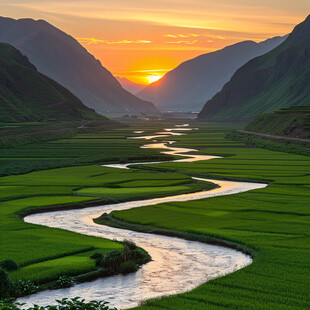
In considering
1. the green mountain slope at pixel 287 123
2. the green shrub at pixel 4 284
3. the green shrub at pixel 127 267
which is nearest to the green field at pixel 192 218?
the green shrub at pixel 127 267

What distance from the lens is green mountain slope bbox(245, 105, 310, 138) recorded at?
485 ft

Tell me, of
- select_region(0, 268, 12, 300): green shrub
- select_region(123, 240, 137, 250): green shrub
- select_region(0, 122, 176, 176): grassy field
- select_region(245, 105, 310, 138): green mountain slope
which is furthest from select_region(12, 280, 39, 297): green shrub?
select_region(245, 105, 310, 138): green mountain slope

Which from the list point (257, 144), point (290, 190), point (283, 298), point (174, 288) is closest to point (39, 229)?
point (174, 288)

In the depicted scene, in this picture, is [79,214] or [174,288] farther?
[79,214]

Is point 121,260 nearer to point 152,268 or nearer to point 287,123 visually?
point 152,268

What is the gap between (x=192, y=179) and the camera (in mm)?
74312

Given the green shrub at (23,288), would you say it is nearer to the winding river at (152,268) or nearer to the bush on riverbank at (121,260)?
the winding river at (152,268)

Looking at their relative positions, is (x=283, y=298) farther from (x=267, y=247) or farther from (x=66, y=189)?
(x=66, y=189)

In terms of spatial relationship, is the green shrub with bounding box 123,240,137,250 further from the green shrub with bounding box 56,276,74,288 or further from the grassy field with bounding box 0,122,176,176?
the grassy field with bounding box 0,122,176,176

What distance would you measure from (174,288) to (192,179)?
147ft

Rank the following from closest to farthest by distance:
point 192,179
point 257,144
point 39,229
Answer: point 39,229, point 192,179, point 257,144

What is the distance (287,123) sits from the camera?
162125mm

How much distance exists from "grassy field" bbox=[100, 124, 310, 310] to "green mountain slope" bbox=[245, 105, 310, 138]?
64.6 metres

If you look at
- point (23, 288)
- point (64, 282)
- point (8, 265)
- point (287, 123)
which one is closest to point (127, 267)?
point (64, 282)
